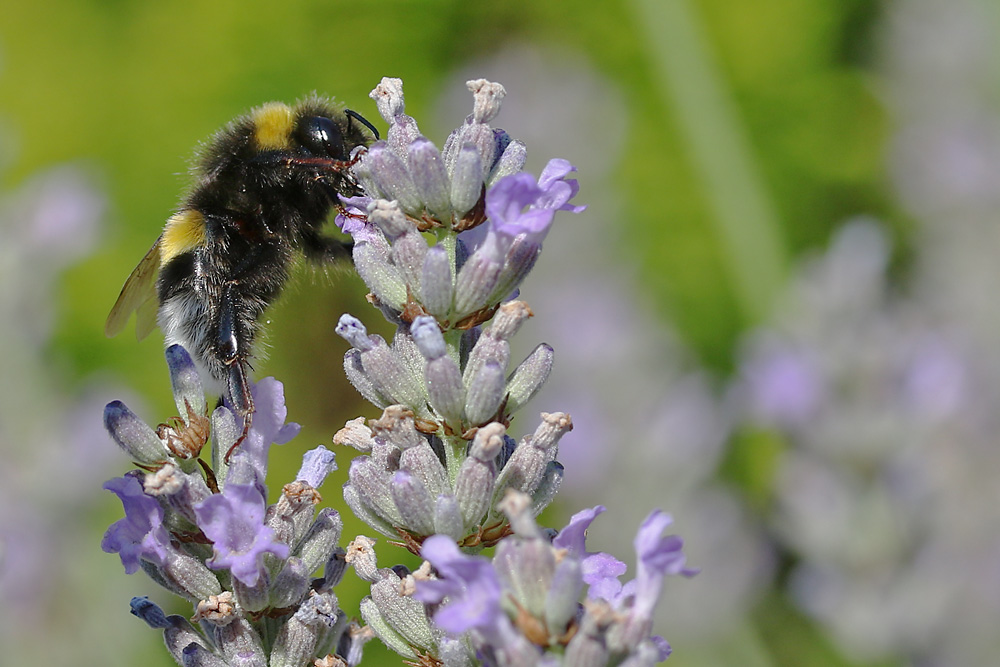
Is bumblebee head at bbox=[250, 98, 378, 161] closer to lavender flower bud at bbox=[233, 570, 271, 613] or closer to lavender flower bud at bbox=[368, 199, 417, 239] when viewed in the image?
lavender flower bud at bbox=[368, 199, 417, 239]

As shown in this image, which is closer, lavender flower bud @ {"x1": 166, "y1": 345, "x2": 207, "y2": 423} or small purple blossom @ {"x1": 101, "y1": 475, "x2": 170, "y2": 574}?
small purple blossom @ {"x1": 101, "y1": 475, "x2": 170, "y2": 574}

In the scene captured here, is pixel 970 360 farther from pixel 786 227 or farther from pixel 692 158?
pixel 786 227

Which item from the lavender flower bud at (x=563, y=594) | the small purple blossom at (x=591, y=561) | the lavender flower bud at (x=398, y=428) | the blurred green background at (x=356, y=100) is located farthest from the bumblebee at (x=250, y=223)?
the blurred green background at (x=356, y=100)

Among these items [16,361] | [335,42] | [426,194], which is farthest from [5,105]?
[426,194]

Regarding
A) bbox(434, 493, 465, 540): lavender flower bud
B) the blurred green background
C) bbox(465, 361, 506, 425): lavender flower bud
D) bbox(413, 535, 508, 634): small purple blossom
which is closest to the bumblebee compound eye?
bbox(465, 361, 506, 425): lavender flower bud

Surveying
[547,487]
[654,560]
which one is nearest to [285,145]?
[547,487]

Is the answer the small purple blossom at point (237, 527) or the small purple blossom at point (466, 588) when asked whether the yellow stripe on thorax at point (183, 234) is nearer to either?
the small purple blossom at point (237, 527)

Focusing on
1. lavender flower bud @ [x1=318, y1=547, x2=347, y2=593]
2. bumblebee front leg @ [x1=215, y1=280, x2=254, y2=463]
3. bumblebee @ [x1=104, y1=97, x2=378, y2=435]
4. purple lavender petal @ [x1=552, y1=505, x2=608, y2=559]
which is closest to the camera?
purple lavender petal @ [x1=552, y1=505, x2=608, y2=559]
